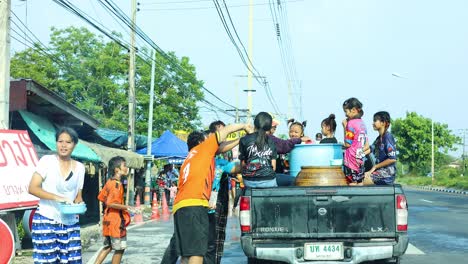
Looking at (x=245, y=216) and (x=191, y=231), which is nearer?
(x=191, y=231)

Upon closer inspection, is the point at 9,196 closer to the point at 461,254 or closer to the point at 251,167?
the point at 251,167

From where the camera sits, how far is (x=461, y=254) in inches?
407

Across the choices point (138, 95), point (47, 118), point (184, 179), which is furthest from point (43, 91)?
point (138, 95)

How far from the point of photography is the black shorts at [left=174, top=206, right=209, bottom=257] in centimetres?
575

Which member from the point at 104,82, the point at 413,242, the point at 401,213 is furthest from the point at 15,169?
the point at 104,82

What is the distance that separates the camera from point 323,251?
22.6ft

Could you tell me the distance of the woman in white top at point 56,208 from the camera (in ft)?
16.5

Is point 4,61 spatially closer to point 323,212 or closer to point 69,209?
point 69,209

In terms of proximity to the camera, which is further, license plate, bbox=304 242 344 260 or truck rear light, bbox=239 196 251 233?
truck rear light, bbox=239 196 251 233

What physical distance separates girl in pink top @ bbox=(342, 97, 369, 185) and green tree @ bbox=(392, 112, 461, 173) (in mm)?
62730

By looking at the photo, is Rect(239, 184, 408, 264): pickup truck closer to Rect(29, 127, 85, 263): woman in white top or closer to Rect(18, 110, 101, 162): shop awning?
Rect(29, 127, 85, 263): woman in white top

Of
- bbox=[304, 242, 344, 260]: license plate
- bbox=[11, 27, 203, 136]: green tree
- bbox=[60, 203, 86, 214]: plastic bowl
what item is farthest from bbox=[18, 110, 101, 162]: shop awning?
bbox=[11, 27, 203, 136]: green tree

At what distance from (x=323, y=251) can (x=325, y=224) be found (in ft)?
0.98

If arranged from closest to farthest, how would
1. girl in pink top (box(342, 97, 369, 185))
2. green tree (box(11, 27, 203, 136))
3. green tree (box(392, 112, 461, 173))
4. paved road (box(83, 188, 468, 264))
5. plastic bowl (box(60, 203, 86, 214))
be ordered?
1. plastic bowl (box(60, 203, 86, 214))
2. girl in pink top (box(342, 97, 369, 185))
3. paved road (box(83, 188, 468, 264))
4. green tree (box(11, 27, 203, 136))
5. green tree (box(392, 112, 461, 173))
